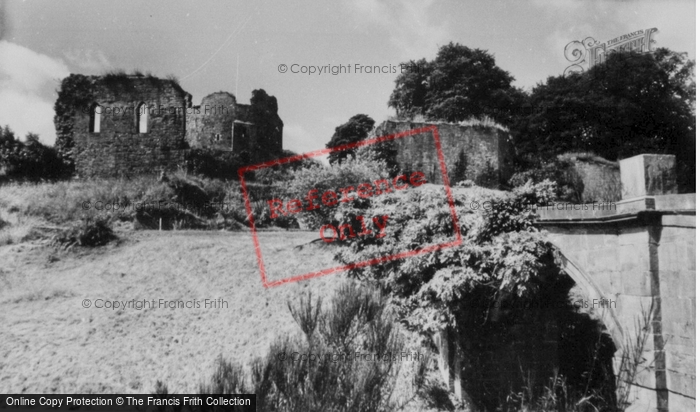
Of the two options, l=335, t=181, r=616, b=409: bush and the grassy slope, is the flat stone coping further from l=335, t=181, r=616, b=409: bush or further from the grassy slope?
the grassy slope

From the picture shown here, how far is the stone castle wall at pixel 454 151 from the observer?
68.6 feet

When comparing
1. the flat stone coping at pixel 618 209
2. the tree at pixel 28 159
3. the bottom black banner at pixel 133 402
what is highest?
the tree at pixel 28 159

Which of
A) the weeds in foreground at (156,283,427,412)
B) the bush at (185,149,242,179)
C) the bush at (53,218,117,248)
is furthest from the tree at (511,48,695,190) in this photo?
the weeds in foreground at (156,283,427,412)

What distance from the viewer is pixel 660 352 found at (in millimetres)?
7262

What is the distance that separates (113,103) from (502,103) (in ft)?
66.9

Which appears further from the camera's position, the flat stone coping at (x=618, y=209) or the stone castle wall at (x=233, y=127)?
the stone castle wall at (x=233, y=127)

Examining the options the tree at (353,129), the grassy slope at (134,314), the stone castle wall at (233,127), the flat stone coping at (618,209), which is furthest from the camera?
the tree at (353,129)

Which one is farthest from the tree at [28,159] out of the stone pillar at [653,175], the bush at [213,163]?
the stone pillar at [653,175]

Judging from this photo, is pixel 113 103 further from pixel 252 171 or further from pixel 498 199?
pixel 498 199

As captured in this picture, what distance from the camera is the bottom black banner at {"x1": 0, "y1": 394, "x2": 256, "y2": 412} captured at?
4102 mm

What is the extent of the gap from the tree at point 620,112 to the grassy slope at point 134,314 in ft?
54.1

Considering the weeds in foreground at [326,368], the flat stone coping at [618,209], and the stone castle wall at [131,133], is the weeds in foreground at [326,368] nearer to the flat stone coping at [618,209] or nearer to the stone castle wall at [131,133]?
the flat stone coping at [618,209]

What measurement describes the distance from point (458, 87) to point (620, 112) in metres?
9.16

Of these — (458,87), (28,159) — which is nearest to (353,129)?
(458,87)
